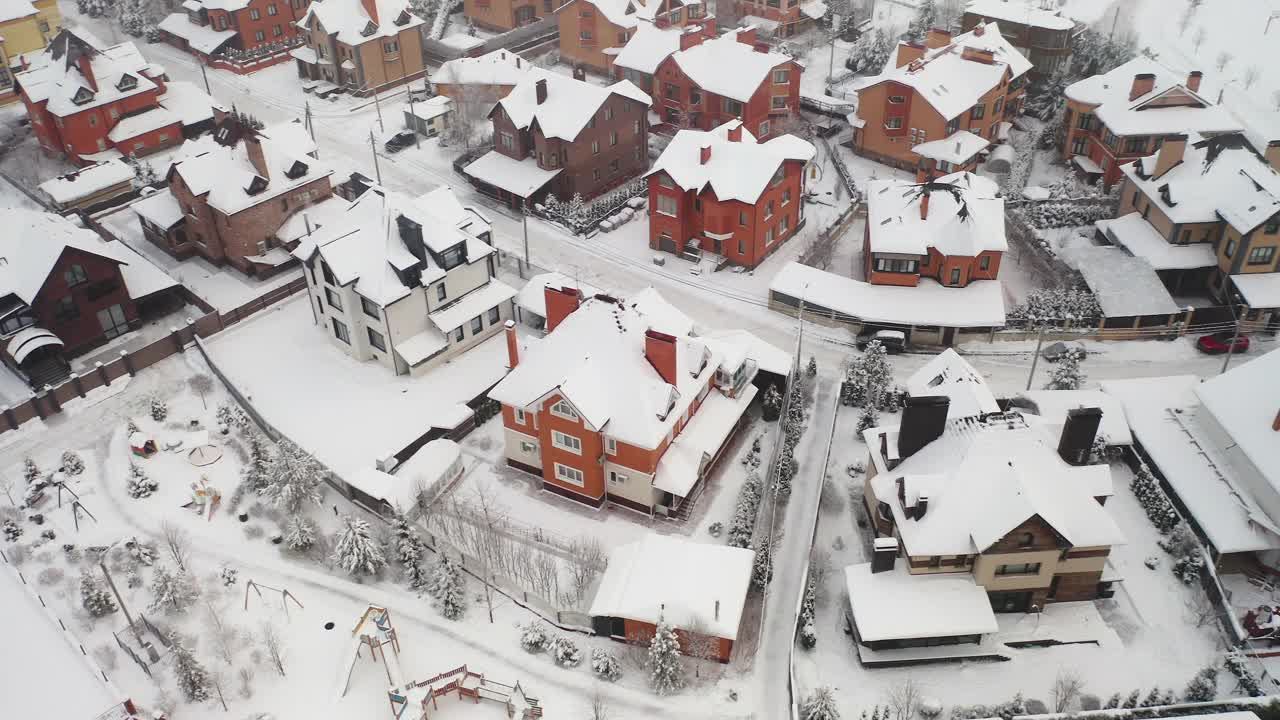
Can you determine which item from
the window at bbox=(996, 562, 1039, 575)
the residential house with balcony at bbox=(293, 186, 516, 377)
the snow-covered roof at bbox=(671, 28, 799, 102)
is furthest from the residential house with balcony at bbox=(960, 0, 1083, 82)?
the window at bbox=(996, 562, 1039, 575)

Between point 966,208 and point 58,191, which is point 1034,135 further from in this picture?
point 58,191

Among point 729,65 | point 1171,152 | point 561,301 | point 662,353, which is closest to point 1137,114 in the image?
point 1171,152

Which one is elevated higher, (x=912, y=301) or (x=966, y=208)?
(x=966, y=208)

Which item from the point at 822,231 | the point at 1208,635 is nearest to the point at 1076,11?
the point at 822,231

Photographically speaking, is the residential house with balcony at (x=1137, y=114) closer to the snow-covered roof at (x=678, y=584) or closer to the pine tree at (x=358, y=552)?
the snow-covered roof at (x=678, y=584)

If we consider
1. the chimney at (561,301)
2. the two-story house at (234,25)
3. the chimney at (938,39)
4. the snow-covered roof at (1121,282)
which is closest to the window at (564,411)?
the chimney at (561,301)

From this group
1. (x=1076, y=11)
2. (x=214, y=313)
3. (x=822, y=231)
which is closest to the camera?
(x=214, y=313)

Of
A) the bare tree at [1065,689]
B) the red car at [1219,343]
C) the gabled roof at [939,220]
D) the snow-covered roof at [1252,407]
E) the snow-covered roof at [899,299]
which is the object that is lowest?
the bare tree at [1065,689]

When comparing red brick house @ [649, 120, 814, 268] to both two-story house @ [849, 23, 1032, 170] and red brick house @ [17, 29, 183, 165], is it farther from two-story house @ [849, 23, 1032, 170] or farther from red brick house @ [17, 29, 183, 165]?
red brick house @ [17, 29, 183, 165]
